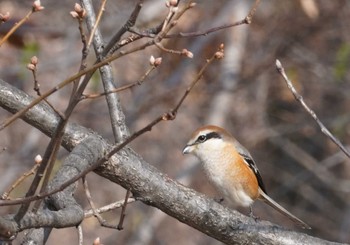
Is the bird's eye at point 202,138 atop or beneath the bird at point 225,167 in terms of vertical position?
atop

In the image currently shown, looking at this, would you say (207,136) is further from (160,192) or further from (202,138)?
(160,192)

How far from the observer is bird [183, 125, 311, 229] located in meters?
4.80

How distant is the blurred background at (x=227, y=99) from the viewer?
7.48m

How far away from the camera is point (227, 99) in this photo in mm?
7812

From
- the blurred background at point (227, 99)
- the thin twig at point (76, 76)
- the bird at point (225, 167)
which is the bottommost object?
the thin twig at point (76, 76)

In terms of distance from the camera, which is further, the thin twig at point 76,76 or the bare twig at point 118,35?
the bare twig at point 118,35

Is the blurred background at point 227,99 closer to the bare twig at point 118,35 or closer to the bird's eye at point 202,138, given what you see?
the bird's eye at point 202,138

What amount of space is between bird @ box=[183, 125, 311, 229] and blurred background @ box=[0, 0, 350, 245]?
6.99 ft

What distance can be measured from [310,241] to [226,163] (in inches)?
71.3

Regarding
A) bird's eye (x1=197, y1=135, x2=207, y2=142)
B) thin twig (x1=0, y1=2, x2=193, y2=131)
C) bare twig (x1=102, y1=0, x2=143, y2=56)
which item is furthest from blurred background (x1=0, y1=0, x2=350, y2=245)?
thin twig (x1=0, y1=2, x2=193, y2=131)

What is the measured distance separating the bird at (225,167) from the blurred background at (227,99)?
6.99ft

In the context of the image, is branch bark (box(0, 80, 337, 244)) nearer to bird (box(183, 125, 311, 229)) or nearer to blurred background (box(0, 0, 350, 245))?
bird (box(183, 125, 311, 229))

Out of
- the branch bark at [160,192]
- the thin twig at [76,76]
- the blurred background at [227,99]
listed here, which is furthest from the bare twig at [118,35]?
the blurred background at [227,99]

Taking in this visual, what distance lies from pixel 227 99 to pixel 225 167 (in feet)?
9.90
